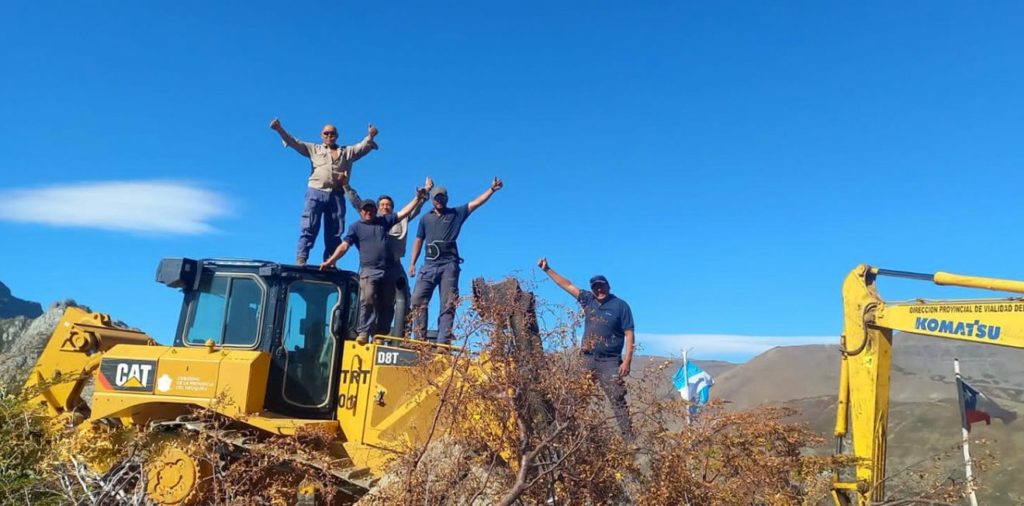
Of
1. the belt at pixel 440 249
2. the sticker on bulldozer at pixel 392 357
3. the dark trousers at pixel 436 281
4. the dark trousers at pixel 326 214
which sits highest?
the dark trousers at pixel 326 214

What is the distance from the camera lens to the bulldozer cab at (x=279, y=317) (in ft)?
21.9

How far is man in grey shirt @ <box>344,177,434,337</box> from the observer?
7.04m

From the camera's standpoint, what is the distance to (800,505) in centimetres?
525

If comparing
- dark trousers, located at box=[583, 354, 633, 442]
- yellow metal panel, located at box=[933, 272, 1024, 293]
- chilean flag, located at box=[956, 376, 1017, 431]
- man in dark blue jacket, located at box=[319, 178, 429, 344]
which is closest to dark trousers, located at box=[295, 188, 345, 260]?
man in dark blue jacket, located at box=[319, 178, 429, 344]

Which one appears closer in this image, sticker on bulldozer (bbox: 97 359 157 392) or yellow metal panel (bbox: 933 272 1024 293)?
yellow metal panel (bbox: 933 272 1024 293)

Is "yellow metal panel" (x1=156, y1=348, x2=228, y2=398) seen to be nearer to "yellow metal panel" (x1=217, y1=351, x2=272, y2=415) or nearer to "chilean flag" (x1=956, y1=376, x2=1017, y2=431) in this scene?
"yellow metal panel" (x1=217, y1=351, x2=272, y2=415)

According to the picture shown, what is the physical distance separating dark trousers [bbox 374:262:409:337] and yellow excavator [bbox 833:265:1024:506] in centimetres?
390

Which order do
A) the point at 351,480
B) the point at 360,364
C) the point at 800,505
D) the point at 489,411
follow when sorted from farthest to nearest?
1. the point at 360,364
2. the point at 351,480
3. the point at 800,505
4. the point at 489,411

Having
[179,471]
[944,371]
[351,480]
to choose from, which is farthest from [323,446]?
[944,371]

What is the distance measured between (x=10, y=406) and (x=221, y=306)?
1.83 m

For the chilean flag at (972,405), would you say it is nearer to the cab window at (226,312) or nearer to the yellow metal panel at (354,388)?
the yellow metal panel at (354,388)

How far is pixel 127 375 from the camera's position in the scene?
21.7 ft

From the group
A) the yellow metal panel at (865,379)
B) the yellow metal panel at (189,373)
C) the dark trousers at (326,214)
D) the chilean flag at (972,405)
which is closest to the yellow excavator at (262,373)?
the yellow metal panel at (189,373)

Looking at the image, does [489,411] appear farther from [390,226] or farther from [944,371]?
[944,371]
